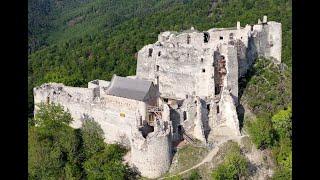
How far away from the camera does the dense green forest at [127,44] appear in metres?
22.3

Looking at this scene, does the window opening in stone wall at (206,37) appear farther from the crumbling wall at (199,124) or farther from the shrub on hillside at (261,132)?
the crumbling wall at (199,124)

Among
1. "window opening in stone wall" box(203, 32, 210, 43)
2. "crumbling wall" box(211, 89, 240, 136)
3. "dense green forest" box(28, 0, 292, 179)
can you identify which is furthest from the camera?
"window opening in stone wall" box(203, 32, 210, 43)

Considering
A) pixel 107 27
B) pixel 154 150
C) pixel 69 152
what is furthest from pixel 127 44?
pixel 154 150

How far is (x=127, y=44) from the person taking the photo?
140 feet

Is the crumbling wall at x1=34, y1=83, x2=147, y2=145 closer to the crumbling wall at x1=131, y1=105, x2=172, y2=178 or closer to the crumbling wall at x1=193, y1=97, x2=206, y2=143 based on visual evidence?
the crumbling wall at x1=131, y1=105, x2=172, y2=178

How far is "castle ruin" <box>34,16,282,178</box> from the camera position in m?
19.8

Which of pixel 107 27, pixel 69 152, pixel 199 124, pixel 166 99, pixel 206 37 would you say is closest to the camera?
pixel 199 124

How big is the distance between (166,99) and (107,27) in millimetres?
35654

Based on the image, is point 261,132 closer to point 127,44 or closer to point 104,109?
point 104,109

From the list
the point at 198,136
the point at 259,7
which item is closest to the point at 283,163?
the point at 198,136

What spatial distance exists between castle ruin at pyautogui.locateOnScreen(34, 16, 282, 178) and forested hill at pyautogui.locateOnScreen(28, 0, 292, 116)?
21.2 feet

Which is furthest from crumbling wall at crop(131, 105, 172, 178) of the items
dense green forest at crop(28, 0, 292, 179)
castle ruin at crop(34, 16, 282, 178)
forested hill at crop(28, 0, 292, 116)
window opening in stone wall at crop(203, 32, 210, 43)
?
forested hill at crop(28, 0, 292, 116)

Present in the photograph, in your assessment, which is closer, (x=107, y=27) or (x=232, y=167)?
(x=232, y=167)

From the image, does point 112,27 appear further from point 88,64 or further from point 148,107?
point 148,107
